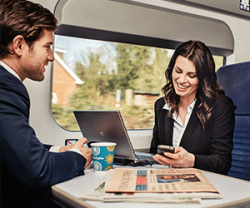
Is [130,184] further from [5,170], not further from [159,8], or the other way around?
[159,8]

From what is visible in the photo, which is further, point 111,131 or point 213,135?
point 213,135

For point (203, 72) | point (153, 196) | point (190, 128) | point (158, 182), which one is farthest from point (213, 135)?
point (153, 196)

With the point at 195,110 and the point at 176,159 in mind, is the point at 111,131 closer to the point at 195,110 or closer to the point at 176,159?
the point at 176,159

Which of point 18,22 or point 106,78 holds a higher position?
point 18,22

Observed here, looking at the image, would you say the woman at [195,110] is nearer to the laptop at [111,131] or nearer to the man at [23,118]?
the laptop at [111,131]

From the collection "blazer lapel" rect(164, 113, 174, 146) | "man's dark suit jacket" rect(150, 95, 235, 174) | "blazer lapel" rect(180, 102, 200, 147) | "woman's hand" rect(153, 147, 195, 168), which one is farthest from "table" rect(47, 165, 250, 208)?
"blazer lapel" rect(164, 113, 174, 146)

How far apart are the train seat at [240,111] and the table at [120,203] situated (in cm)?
80

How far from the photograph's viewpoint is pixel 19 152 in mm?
785

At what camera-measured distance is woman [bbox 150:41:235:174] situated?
1556 millimetres

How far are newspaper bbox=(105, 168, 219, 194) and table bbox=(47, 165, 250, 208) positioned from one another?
0.16 feet

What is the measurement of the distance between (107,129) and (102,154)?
18 centimetres

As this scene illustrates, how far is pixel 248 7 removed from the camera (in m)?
2.31

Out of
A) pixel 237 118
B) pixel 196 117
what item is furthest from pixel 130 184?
pixel 237 118

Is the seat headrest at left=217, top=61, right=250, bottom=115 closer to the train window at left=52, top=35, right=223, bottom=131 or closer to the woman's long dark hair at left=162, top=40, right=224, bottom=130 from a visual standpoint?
the woman's long dark hair at left=162, top=40, right=224, bottom=130
